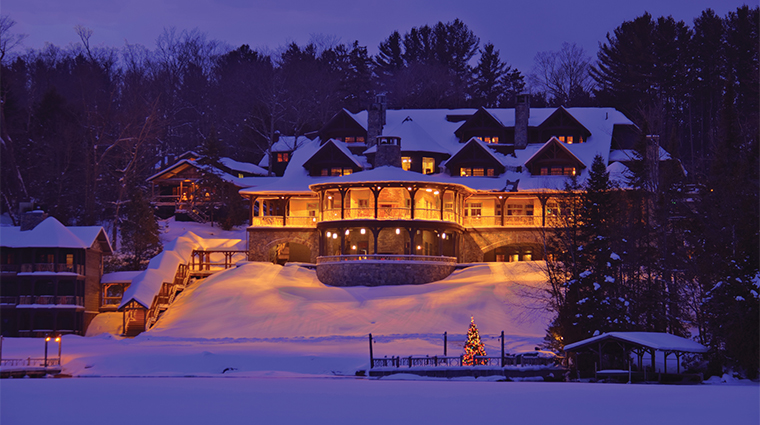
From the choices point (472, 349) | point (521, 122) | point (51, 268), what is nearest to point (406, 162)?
point (521, 122)

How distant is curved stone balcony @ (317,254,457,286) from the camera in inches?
1822

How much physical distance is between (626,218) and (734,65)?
32.4m

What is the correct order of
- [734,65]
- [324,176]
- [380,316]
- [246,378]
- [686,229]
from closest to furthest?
1. [246,378]
2. [686,229]
3. [380,316]
4. [324,176]
5. [734,65]

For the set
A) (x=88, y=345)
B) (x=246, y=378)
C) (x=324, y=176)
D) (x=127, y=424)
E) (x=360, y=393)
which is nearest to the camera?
(x=127, y=424)

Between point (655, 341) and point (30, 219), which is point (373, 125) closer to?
point (30, 219)

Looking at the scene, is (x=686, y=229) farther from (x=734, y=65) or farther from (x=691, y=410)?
(x=734, y=65)

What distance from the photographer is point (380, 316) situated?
130 ft

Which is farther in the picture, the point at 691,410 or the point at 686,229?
the point at 686,229

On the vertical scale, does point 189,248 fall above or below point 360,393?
above

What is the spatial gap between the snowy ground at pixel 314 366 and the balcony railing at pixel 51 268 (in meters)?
3.39

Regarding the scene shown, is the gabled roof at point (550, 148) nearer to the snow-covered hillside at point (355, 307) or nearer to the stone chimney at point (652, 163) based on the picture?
the stone chimney at point (652, 163)

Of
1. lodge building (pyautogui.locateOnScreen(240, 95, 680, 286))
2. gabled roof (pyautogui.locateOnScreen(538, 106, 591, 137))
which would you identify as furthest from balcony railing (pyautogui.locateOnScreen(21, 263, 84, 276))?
gabled roof (pyautogui.locateOnScreen(538, 106, 591, 137))

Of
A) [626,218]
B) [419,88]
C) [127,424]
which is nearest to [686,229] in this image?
[626,218]

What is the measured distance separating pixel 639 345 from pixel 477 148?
30.0 meters
